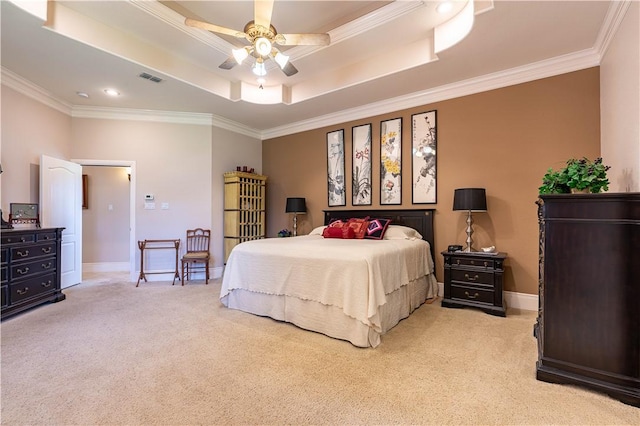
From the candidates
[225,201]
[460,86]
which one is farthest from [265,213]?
[460,86]

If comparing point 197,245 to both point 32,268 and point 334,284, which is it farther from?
point 334,284

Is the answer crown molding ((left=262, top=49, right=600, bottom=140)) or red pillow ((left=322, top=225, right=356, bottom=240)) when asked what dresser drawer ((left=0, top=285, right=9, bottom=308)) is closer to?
red pillow ((left=322, top=225, right=356, bottom=240))

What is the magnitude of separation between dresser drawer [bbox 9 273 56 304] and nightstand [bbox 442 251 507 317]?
4949 mm

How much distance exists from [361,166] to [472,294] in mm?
2528

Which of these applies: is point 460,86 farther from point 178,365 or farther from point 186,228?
point 186,228

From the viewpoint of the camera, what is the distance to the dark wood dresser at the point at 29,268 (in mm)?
3260

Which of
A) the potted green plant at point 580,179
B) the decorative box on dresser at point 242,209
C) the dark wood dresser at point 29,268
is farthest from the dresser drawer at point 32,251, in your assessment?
the potted green plant at point 580,179

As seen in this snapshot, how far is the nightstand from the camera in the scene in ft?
11.1

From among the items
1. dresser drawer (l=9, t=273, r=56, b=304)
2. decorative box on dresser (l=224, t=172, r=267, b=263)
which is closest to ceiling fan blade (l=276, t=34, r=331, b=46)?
decorative box on dresser (l=224, t=172, r=267, b=263)

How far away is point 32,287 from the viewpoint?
3570 mm

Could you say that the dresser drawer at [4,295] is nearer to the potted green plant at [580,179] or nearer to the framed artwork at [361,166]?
the framed artwork at [361,166]

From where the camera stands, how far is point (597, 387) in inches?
74.7

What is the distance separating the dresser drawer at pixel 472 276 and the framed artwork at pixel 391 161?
1.40 metres

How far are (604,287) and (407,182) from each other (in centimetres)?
283
